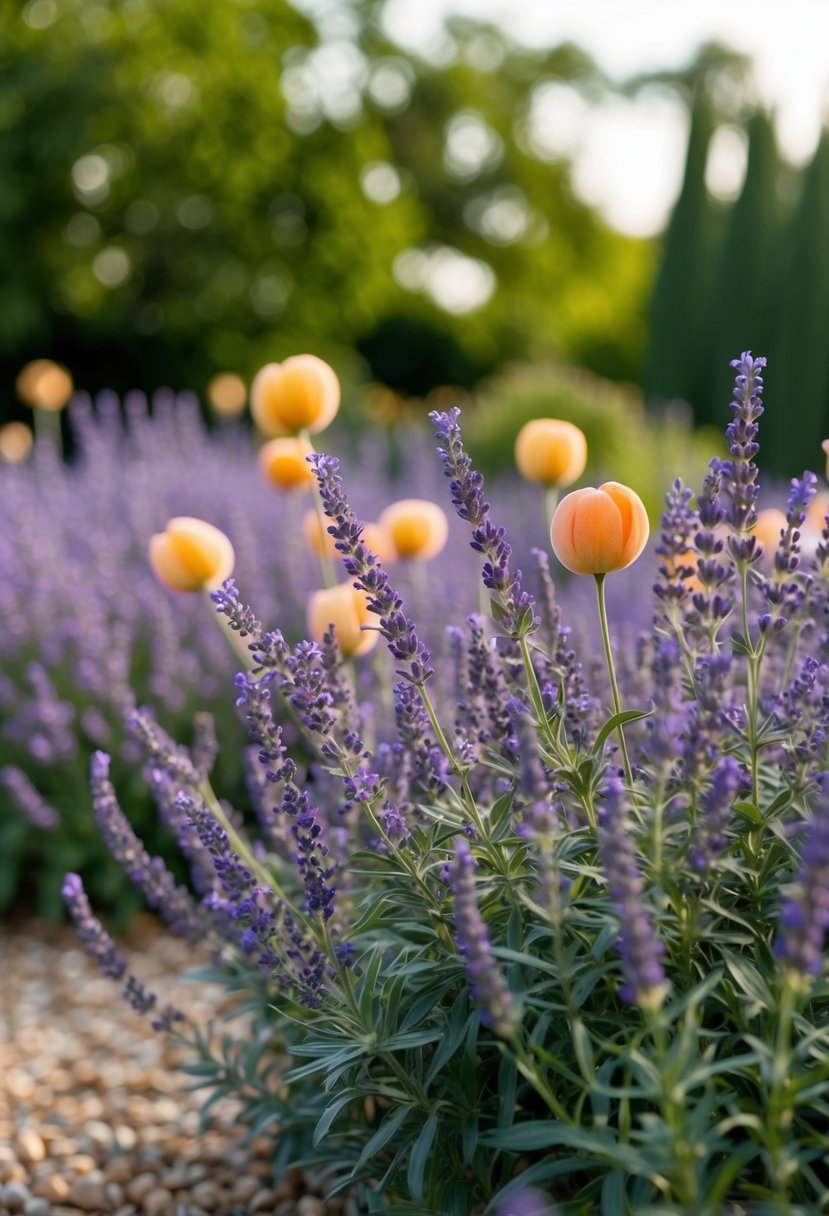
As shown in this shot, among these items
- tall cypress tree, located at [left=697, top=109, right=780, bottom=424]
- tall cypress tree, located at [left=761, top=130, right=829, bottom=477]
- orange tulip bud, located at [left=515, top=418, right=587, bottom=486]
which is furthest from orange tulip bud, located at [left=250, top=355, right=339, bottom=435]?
tall cypress tree, located at [left=697, top=109, right=780, bottom=424]

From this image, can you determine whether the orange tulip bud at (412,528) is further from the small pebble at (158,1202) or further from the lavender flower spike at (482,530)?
the small pebble at (158,1202)

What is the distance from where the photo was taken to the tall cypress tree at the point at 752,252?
32.1 ft

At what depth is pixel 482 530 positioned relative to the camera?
1.40 meters

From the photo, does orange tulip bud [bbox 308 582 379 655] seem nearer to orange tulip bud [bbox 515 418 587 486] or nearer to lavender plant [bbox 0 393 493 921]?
orange tulip bud [bbox 515 418 587 486]

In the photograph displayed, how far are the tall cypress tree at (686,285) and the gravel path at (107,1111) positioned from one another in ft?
28.2

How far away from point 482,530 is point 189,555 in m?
0.88

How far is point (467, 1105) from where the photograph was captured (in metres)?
1.46

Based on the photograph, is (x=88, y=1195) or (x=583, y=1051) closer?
(x=583, y=1051)

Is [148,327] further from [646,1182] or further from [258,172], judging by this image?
[646,1182]

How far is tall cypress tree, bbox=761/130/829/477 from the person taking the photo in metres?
8.74

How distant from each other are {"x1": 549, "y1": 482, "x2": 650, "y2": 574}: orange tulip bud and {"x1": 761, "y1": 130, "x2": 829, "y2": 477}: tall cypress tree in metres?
7.87

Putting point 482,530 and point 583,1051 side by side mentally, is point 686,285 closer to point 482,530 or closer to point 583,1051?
point 482,530

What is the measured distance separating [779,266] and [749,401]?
8.86 meters

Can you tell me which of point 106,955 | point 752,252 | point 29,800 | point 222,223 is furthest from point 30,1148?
point 222,223
